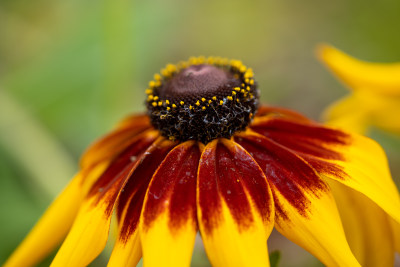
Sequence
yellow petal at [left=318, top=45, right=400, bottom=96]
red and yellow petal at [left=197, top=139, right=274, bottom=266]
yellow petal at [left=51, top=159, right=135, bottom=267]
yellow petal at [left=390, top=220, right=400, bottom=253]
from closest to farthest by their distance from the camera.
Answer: red and yellow petal at [left=197, top=139, right=274, bottom=266] < yellow petal at [left=51, top=159, right=135, bottom=267] < yellow petal at [left=390, top=220, right=400, bottom=253] < yellow petal at [left=318, top=45, right=400, bottom=96]

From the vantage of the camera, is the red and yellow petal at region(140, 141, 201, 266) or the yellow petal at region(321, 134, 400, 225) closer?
the red and yellow petal at region(140, 141, 201, 266)

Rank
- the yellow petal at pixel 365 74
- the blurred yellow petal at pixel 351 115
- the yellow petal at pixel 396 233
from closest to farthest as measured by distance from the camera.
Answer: the yellow petal at pixel 396 233 → the yellow petal at pixel 365 74 → the blurred yellow petal at pixel 351 115

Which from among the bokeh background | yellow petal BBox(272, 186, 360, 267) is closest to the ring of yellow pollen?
yellow petal BBox(272, 186, 360, 267)

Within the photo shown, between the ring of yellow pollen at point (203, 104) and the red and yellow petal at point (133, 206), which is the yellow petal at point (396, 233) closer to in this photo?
the ring of yellow pollen at point (203, 104)

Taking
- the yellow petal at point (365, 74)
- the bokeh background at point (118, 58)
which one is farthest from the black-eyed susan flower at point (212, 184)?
the bokeh background at point (118, 58)

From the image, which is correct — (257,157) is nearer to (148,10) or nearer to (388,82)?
(388,82)

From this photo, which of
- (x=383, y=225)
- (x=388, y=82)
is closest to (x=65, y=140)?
(x=388, y=82)

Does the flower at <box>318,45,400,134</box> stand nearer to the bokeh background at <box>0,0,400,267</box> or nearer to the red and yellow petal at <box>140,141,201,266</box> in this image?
the bokeh background at <box>0,0,400,267</box>

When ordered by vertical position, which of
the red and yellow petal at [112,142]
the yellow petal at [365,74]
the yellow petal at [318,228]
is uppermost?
the red and yellow petal at [112,142]
